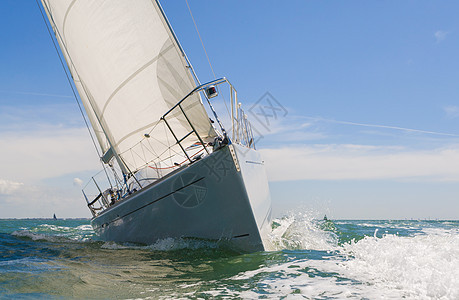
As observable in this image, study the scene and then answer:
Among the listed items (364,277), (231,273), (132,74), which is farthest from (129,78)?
(364,277)

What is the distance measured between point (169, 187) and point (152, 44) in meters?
2.57

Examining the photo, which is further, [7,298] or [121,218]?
[121,218]

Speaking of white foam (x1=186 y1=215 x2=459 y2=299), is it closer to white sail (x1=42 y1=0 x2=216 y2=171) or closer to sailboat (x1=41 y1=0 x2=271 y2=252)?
sailboat (x1=41 y1=0 x2=271 y2=252)

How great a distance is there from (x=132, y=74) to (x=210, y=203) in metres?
2.95

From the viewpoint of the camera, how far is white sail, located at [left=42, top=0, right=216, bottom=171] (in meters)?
5.89

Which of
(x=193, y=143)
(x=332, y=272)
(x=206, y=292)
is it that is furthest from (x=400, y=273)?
(x=193, y=143)

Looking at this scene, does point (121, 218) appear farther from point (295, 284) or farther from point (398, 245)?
point (398, 245)

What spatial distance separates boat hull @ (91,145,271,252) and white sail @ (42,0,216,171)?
3.37ft

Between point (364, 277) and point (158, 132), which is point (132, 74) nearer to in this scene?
point (158, 132)

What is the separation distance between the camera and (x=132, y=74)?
6.33 metres

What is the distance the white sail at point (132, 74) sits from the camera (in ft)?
19.3

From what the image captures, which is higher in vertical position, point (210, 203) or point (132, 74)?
point (132, 74)

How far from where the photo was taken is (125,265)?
465 cm

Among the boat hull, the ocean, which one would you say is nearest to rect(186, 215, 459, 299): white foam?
the ocean
